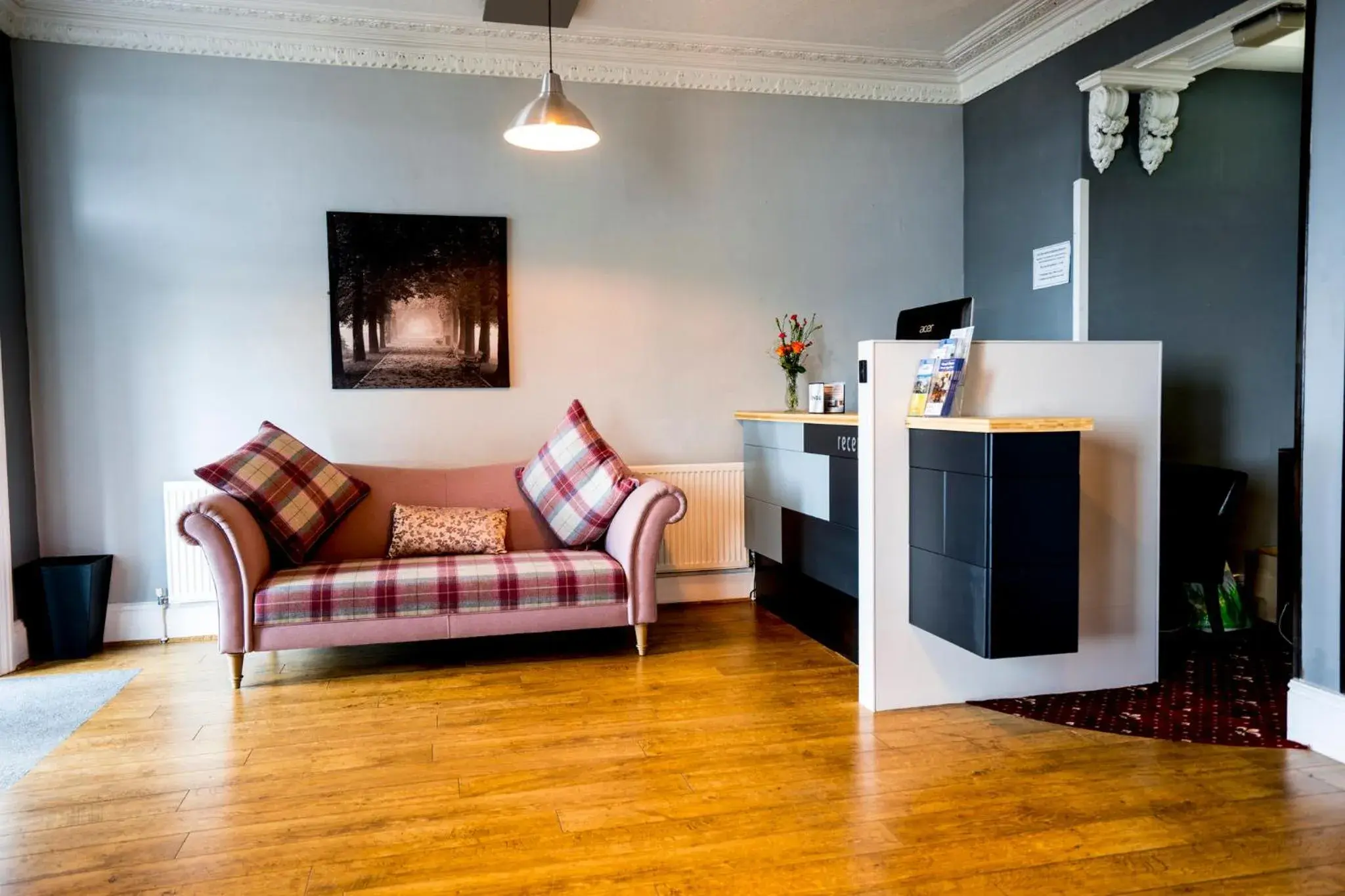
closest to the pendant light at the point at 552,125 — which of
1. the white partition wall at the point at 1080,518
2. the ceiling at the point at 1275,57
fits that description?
the white partition wall at the point at 1080,518

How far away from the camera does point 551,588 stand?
3.77m

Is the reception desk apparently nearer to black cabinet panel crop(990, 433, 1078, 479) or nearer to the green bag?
black cabinet panel crop(990, 433, 1078, 479)

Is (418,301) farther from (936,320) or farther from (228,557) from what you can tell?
(936,320)

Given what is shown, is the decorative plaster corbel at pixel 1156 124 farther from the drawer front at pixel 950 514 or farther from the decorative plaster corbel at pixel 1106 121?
the drawer front at pixel 950 514

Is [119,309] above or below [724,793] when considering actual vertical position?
above

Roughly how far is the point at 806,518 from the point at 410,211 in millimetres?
2364

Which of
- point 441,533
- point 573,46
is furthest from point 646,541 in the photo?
point 573,46

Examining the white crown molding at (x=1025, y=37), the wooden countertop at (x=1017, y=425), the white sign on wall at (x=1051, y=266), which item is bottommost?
the wooden countertop at (x=1017, y=425)

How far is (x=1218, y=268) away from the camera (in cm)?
427

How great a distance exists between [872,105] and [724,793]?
3873 millimetres

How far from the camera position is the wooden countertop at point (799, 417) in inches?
140

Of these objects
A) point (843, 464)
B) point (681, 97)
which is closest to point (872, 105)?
point (681, 97)

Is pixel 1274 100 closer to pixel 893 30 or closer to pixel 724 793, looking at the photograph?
pixel 893 30

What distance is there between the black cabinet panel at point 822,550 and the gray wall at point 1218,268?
1514 millimetres
